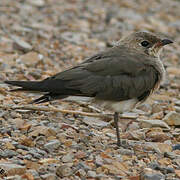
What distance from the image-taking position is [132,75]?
5.59 m

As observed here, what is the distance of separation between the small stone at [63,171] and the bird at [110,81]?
42.9 inches

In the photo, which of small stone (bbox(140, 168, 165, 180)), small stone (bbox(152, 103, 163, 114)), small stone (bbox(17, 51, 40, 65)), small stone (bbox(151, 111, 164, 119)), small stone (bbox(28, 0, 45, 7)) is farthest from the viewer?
small stone (bbox(28, 0, 45, 7))

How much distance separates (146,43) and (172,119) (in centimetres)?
116

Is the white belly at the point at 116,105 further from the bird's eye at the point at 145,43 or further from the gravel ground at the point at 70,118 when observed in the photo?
the bird's eye at the point at 145,43

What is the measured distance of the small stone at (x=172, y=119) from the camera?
637 cm

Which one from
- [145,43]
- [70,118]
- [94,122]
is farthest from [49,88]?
[145,43]

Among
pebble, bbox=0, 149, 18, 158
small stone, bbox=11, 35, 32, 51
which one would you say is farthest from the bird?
small stone, bbox=11, 35, 32, 51

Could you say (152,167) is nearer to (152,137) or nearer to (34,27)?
(152,137)

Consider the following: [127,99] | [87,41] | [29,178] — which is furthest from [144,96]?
[87,41]

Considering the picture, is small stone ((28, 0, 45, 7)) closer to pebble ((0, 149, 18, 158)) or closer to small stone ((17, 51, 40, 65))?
small stone ((17, 51, 40, 65))

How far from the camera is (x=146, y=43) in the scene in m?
6.19

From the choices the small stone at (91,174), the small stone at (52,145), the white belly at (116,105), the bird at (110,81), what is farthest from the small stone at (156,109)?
the small stone at (91,174)

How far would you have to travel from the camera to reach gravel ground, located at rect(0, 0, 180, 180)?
15.1ft

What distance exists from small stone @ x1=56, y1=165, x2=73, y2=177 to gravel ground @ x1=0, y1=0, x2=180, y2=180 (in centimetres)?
1
